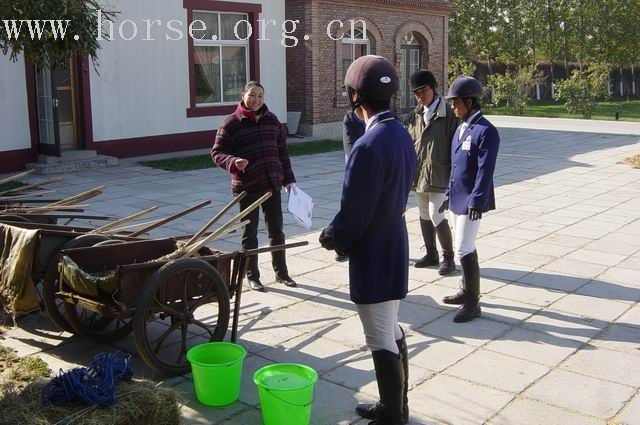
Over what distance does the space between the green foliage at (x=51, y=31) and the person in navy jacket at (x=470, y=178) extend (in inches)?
110

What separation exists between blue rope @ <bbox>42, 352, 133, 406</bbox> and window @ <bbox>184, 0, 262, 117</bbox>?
43.5 feet

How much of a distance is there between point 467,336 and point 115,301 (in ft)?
8.46

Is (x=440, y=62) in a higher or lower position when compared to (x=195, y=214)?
higher

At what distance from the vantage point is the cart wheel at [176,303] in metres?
4.34

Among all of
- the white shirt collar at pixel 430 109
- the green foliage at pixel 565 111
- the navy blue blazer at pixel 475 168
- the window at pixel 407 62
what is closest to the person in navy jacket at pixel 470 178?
the navy blue blazer at pixel 475 168

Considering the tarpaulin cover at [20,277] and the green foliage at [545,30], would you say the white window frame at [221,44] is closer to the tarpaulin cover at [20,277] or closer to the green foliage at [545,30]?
the tarpaulin cover at [20,277]

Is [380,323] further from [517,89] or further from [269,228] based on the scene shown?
[517,89]

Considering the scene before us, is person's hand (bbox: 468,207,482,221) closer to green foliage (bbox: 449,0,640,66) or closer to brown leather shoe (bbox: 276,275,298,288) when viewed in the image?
brown leather shoe (bbox: 276,275,298,288)

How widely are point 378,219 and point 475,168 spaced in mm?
2295

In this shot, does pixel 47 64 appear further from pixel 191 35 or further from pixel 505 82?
Result: pixel 505 82

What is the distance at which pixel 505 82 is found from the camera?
3200 centimetres

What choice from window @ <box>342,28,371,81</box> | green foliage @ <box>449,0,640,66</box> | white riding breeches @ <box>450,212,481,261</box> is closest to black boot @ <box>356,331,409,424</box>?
white riding breeches @ <box>450,212,481,261</box>

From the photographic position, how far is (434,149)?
6770mm

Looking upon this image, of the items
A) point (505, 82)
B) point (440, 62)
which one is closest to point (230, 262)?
point (440, 62)
